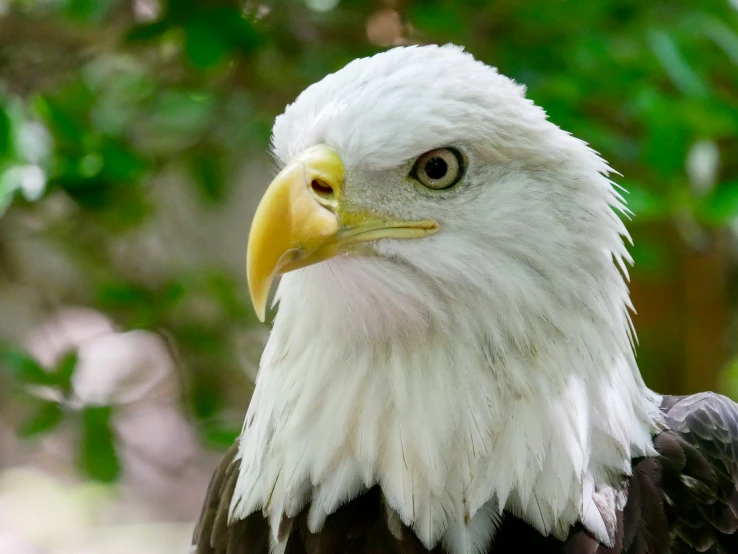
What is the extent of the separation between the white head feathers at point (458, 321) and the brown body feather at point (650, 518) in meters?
0.03

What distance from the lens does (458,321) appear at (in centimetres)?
122

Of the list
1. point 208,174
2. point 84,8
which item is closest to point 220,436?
point 208,174

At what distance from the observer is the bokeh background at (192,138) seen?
1.98m

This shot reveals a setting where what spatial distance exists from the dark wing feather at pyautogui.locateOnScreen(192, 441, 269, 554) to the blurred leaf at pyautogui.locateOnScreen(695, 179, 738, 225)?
4.04 feet

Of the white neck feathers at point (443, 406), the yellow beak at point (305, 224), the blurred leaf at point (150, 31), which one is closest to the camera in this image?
the yellow beak at point (305, 224)

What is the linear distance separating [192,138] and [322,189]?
4.61 ft

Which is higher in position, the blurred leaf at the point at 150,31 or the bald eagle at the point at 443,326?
the blurred leaf at the point at 150,31

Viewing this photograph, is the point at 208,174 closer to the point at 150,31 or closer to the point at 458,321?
the point at 150,31

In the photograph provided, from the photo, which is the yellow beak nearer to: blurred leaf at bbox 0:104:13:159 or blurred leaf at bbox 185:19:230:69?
blurred leaf at bbox 185:19:230:69

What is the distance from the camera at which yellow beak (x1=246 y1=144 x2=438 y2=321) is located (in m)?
1.12

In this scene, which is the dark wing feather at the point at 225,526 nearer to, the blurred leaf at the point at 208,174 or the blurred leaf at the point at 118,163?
the blurred leaf at the point at 118,163

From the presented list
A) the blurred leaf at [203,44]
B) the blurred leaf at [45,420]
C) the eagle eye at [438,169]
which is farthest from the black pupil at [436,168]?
the blurred leaf at [45,420]

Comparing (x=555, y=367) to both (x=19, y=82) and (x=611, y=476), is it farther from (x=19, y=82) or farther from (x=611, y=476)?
(x=19, y=82)

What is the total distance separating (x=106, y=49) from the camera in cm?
247
